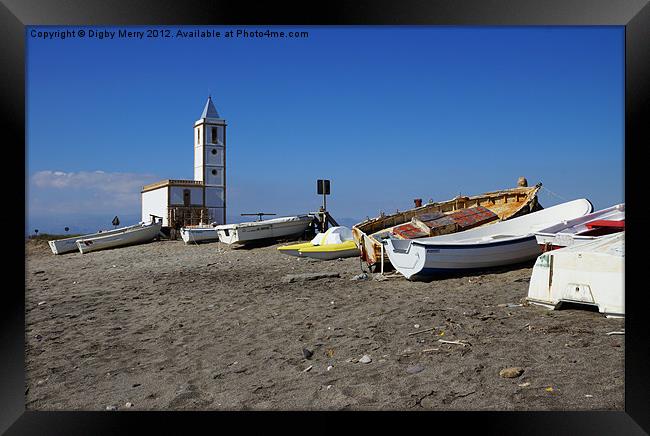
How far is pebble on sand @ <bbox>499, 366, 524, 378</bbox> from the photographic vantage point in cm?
400

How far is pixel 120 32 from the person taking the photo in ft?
12.2

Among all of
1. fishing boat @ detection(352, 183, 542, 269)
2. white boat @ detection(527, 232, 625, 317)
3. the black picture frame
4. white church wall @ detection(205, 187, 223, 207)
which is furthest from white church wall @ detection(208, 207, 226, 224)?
the black picture frame

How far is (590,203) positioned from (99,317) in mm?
10689

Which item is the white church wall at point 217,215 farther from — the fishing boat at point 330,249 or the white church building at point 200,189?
the fishing boat at point 330,249

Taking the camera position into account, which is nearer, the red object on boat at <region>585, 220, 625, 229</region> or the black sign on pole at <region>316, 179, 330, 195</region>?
the red object on boat at <region>585, 220, 625, 229</region>

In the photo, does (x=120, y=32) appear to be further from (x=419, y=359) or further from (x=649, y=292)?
(x=649, y=292)

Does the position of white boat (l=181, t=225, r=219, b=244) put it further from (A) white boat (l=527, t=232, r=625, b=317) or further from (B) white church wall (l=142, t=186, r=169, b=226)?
(A) white boat (l=527, t=232, r=625, b=317)

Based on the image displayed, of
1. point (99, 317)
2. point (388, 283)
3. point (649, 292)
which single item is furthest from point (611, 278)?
point (99, 317)

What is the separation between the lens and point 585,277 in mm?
5402

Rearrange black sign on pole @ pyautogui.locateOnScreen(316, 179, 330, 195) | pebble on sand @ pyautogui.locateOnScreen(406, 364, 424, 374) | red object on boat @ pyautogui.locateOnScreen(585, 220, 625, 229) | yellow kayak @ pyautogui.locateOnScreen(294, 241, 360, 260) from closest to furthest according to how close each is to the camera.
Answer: pebble on sand @ pyautogui.locateOnScreen(406, 364, 424, 374), red object on boat @ pyautogui.locateOnScreen(585, 220, 625, 229), yellow kayak @ pyautogui.locateOnScreen(294, 241, 360, 260), black sign on pole @ pyautogui.locateOnScreen(316, 179, 330, 195)

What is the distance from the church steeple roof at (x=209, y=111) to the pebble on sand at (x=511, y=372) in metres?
31.3

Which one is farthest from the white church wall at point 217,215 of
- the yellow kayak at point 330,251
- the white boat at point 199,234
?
the yellow kayak at point 330,251

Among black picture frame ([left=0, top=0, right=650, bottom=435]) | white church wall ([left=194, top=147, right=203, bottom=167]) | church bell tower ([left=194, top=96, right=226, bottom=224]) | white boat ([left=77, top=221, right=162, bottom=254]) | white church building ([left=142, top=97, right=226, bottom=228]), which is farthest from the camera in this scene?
white church wall ([left=194, top=147, right=203, bottom=167])

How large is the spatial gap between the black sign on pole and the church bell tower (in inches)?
555
